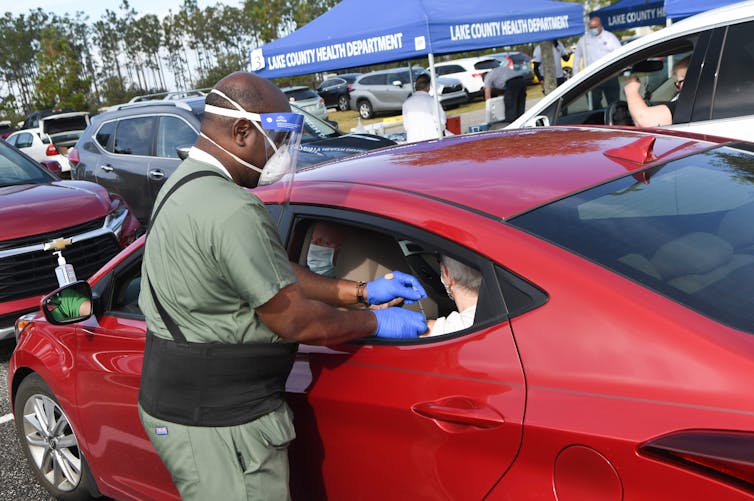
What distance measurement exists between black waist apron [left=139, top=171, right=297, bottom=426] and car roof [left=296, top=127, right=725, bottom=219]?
0.65 meters

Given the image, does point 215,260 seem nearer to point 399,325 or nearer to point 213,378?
point 213,378

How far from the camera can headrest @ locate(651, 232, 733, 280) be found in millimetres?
1920

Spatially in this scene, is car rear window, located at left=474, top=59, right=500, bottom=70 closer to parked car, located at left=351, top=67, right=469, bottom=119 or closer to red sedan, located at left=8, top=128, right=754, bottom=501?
parked car, located at left=351, top=67, right=469, bottom=119

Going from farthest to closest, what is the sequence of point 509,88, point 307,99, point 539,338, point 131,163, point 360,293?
point 307,99, point 509,88, point 131,163, point 360,293, point 539,338

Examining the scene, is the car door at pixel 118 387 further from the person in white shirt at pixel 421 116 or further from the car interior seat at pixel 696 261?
the person in white shirt at pixel 421 116

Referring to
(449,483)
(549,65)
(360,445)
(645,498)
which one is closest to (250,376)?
(360,445)

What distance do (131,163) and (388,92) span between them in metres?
19.1

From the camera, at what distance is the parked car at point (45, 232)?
5.76 meters

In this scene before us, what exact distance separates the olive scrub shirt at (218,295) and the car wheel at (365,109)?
87.5 ft

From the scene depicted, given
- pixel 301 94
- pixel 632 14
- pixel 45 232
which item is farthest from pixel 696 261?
pixel 301 94

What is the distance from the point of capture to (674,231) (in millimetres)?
2086

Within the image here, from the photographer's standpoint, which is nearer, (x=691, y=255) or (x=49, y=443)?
(x=691, y=255)

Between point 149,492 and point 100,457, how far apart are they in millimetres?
363

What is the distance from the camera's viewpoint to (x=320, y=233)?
2707mm
